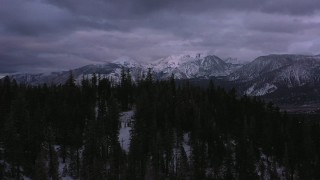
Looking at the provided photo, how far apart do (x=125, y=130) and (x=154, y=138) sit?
1048 inches

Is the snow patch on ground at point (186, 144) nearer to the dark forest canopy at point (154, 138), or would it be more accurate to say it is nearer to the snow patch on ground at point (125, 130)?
the dark forest canopy at point (154, 138)

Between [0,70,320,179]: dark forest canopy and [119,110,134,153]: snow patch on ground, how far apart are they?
453 cm

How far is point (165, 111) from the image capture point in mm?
133125

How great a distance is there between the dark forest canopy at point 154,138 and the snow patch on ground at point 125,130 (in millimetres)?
4526

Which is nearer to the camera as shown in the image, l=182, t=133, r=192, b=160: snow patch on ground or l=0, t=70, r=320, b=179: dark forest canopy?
l=0, t=70, r=320, b=179: dark forest canopy

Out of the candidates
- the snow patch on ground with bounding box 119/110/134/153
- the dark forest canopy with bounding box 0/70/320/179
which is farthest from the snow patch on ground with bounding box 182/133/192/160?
the snow patch on ground with bounding box 119/110/134/153

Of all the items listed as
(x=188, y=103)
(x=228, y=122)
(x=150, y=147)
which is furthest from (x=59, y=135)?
(x=228, y=122)

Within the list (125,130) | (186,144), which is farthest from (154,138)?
(125,130)

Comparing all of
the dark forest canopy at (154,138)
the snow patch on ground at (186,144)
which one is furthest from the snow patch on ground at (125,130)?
the snow patch on ground at (186,144)

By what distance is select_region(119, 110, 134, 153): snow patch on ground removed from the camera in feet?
406

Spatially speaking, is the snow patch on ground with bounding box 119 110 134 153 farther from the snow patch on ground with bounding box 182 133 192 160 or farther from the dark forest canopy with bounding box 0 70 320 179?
the snow patch on ground with bounding box 182 133 192 160

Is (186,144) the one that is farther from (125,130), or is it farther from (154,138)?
(125,130)

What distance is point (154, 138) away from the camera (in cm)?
11131

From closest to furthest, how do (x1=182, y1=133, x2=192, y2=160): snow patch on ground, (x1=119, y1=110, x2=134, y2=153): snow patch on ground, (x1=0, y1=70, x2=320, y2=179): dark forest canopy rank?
(x1=0, y1=70, x2=320, y2=179): dark forest canopy < (x1=182, y1=133, x2=192, y2=160): snow patch on ground < (x1=119, y1=110, x2=134, y2=153): snow patch on ground
